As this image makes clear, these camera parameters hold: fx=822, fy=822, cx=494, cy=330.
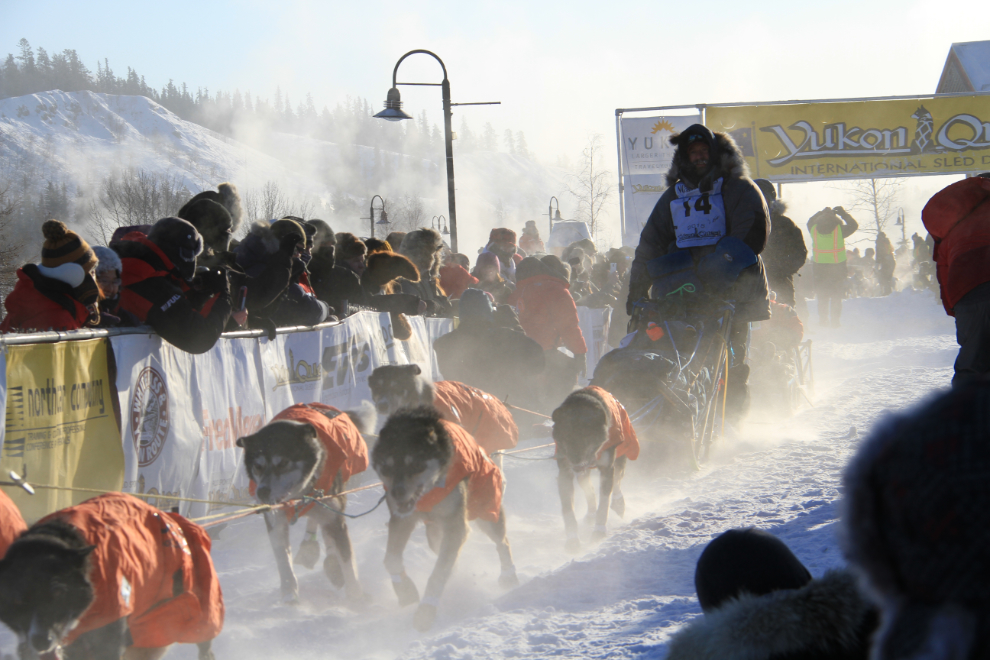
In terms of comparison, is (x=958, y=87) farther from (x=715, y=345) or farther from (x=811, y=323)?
(x=715, y=345)

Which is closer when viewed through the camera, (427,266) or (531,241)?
(427,266)

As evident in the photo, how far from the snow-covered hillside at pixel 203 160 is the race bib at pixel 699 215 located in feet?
263

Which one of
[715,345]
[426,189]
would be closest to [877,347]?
[715,345]

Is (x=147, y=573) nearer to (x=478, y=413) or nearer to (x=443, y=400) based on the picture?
(x=443, y=400)

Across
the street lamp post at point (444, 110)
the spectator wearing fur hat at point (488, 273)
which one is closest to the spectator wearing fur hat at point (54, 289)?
the spectator wearing fur hat at point (488, 273)

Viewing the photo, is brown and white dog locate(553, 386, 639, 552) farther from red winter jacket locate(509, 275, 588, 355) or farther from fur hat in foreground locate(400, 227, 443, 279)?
red winter jacket locate(509, 275, 588, 355)

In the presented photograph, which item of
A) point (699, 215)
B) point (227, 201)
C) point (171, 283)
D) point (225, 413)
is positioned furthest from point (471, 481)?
point (699, 215)

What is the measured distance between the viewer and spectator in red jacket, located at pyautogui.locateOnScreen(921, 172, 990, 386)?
381cm

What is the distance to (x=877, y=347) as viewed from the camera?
14.3m

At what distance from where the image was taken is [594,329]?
11.4 meters

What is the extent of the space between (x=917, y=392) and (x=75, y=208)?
75163 mm

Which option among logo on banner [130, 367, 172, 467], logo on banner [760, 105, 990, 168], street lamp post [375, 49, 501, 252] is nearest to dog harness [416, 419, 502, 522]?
logo on banner [130, 367, 172, 467]

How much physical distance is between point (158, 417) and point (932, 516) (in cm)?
406

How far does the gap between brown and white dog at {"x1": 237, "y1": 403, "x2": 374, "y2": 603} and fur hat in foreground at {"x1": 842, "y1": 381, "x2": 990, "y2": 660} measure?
11.2 ft
